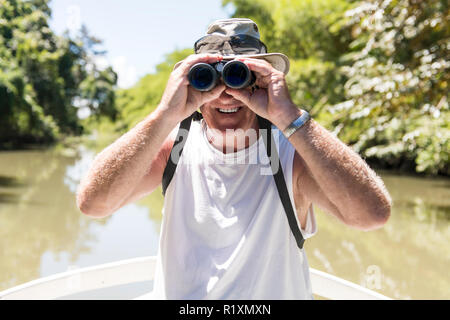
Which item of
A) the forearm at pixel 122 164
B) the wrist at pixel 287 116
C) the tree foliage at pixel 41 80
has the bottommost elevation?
the forearm at pixel 122 164

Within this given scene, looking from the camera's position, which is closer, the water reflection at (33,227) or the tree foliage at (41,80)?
the water reflection at (33,227)

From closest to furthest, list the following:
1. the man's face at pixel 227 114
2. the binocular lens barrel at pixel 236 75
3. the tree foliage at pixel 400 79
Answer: the binocular lens barrel at pixel 236 75 → the man's face at pixel 227 114 → the tree foliage at pixel 400 79

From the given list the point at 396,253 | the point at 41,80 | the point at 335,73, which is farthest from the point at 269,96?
the point at 41,80

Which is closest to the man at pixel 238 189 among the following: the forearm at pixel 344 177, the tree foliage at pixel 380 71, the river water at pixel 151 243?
the forearm at pixel 344 177

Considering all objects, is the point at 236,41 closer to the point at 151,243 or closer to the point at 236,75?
the point at 236,75

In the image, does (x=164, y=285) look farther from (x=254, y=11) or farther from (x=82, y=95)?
(x=82, y=95)

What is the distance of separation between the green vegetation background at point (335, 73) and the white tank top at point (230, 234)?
159 inches

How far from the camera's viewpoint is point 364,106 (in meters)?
6.52

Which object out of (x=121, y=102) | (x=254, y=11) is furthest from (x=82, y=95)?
(x=121, y=102)

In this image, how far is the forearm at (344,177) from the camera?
131 cm

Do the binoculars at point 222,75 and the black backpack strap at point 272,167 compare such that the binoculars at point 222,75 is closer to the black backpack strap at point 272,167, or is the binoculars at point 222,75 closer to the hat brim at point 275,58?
the hat brim at point 275,58

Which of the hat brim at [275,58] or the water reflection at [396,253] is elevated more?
the hat brim at [275,58]

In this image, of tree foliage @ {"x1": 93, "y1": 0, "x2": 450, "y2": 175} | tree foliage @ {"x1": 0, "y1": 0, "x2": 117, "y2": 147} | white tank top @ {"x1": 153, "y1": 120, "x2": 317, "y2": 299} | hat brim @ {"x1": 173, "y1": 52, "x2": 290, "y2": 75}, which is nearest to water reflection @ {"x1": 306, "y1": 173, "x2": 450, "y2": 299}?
tree foliage @ {"x1": 93, "y1": 0, "x2": 450, "y2": 175}
